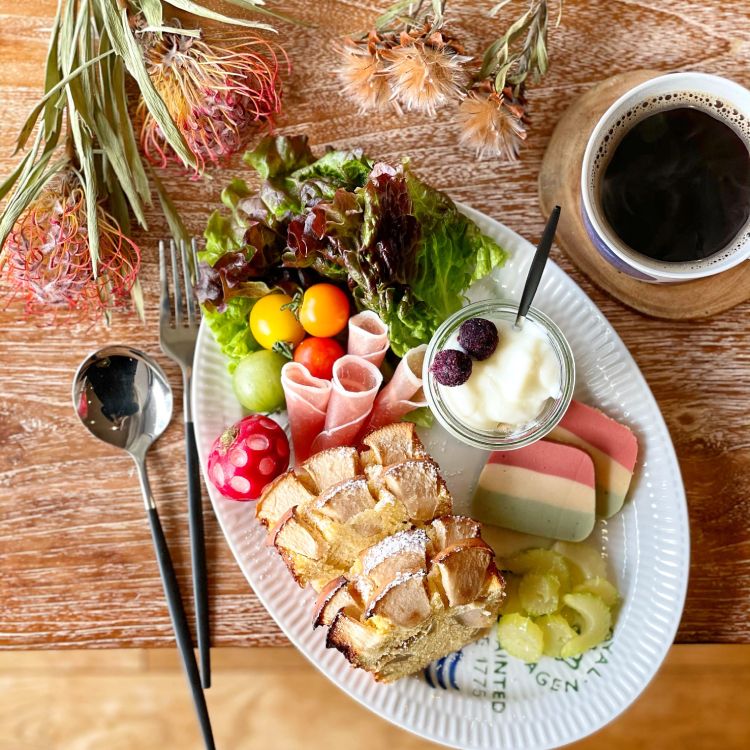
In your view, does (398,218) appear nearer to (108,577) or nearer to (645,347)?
(645,347)

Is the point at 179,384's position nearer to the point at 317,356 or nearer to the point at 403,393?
the point at 317,356

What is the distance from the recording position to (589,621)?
4.81 ft

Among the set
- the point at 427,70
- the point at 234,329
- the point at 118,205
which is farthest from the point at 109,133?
the point at 427,70

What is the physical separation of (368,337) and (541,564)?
688 millimetres

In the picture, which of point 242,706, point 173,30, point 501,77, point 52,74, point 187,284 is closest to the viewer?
point 173,30

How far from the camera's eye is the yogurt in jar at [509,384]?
1.30 meters

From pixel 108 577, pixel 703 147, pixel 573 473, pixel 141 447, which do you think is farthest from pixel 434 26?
pixel 108 577

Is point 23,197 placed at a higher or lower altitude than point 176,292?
higher

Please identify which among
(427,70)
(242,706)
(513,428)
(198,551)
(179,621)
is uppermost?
(427,70)

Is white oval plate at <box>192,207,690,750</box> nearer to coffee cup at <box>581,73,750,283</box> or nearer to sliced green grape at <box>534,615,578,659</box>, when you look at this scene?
sliced green grape at <box>534,615,578,659</box>

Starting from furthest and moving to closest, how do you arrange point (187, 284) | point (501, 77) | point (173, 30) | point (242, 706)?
point (242, 706)
point (187, 284)
point (501, 77)
point (173, 30)

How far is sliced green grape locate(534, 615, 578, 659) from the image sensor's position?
1485 mm

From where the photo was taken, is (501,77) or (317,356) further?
(317,356)

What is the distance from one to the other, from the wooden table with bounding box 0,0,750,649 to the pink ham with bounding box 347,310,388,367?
1.35 feet
